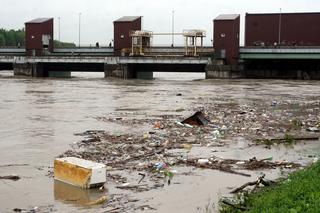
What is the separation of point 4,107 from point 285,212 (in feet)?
64.7

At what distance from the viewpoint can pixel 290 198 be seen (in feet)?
19.6

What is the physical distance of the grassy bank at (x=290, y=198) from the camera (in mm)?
5527

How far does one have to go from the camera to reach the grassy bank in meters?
5.53

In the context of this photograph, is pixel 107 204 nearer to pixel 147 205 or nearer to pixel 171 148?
pixel 147 205

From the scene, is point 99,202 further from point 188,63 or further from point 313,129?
point 188,63

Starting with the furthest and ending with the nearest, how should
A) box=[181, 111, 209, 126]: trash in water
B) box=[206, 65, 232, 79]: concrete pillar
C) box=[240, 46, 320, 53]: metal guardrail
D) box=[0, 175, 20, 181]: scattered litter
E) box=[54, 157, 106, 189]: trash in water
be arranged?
box=[206, 65, 232, 79]: concrete pillar, box=[240, 46, 320, 53]: metal guardrail, box=[181, 111, 209, 126]: trash in water, box=[0, 175, 20, 181]: scattered litter, box=[54, 157, 106, 189]: trash in water

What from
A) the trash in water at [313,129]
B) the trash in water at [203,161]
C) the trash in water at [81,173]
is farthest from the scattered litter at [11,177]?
the trash in water at [313,129]

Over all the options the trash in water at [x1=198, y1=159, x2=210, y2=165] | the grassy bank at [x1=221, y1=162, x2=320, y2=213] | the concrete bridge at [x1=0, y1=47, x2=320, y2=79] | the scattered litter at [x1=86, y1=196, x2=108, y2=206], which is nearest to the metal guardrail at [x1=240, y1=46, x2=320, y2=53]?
the concrete bridge at [x1=0, y1=47, x2=320, y2=79]

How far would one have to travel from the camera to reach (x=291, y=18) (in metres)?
71.6

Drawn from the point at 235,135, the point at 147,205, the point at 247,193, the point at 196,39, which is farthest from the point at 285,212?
the point at 196,39

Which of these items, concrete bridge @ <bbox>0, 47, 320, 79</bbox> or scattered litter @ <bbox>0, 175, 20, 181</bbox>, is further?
concrete bridge @ <bbox>0, 47, 320, 79</bbox>

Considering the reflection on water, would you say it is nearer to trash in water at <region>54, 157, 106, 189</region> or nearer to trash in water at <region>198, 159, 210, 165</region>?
trash in water at <region>54, 157, 106, 189</region>

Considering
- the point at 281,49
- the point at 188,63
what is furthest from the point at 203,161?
the point at 281,49

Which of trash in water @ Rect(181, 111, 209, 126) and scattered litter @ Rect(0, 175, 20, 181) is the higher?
trash in water @ Rect(181, 111, 209, 126)
